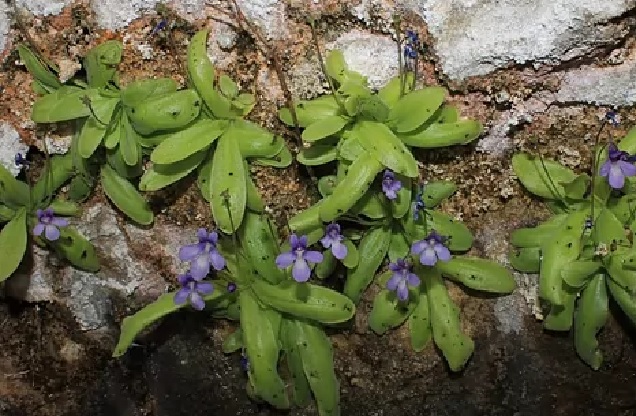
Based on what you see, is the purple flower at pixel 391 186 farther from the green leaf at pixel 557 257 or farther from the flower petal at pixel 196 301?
the flower petal at pixel 196 301

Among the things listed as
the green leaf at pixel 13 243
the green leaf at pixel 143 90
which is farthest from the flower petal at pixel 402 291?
the green leaf at pixel 13 243

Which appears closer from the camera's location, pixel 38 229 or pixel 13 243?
pixel 38 229

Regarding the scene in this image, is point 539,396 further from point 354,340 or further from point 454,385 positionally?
point 354,340

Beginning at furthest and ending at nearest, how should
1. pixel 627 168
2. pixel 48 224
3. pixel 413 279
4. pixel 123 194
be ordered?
pixel 123 194 < pixel 48 224 < pixel 413 279 < pixel 627 168

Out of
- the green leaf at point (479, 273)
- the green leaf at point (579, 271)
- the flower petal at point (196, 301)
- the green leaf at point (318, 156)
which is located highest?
the green leaf at point (318, 156)

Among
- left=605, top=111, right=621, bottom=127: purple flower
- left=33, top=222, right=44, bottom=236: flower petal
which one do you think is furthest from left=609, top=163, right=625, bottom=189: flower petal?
left=33, top=222, right=44, bottom=236: flower petal

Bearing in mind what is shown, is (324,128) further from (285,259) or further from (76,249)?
(76,249)

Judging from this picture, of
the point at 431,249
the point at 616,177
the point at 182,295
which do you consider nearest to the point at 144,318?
the point at 182,295
